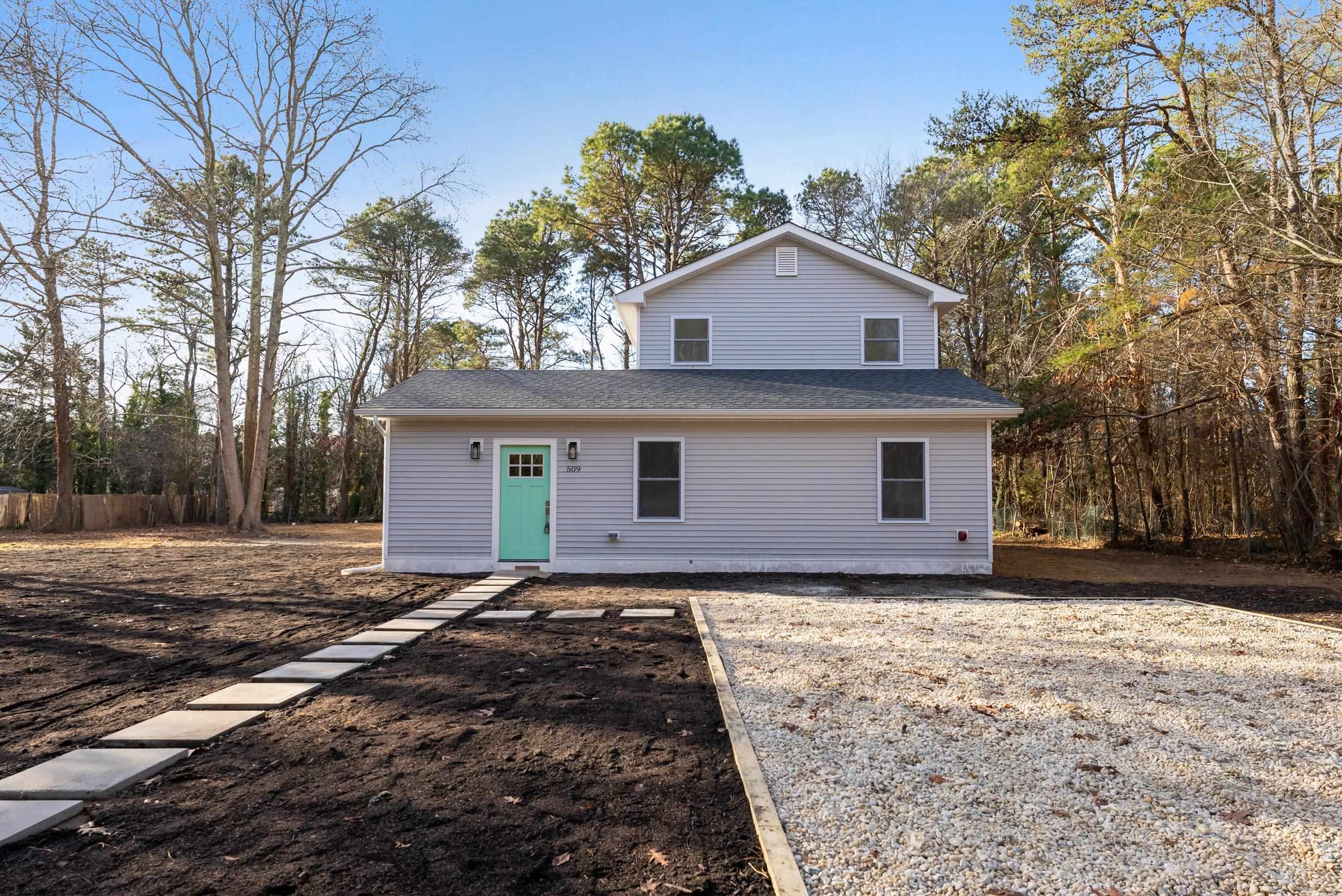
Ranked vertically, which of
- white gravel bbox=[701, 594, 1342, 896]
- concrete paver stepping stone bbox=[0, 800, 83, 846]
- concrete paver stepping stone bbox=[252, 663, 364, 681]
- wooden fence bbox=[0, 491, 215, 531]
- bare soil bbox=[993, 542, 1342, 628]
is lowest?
bare soil bbox=[993, 542, 1342, 628]

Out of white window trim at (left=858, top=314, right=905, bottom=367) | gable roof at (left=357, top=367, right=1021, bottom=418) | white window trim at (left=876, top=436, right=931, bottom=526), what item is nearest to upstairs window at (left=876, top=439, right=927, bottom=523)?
white window trim at (left=876, top=436, right=931, bottom=526)

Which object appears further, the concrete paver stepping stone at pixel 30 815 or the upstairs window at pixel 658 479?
the upstairs window at pixel 658 479

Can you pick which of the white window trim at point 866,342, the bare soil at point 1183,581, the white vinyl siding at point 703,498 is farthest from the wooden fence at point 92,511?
the bare soil at point 1183,581

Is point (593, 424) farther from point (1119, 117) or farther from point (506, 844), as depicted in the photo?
point (1119, 117)

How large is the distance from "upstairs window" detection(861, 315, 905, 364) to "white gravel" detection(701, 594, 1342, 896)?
6.74m

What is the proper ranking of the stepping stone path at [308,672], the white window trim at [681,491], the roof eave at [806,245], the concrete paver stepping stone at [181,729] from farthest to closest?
the roof eave at [806,245]
the white window trim at [681,491]
the stepping stone path at [308,672]
the concrete paver stepping stone at [181,729]

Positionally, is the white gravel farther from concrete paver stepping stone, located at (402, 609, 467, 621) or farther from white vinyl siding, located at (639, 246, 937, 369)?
white vinyl siding, located at (639, 246, 937, 369)

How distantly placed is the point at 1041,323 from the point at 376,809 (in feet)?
55.5

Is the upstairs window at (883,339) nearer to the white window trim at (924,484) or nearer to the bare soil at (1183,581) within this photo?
the white window trim at (924,484)

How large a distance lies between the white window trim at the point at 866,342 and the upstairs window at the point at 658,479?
3.91 metres

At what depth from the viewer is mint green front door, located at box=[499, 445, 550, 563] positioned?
10961 millimetres

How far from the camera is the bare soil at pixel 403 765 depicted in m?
2.40

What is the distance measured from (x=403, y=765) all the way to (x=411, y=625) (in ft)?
11.9

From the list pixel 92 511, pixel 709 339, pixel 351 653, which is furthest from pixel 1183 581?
pixel 92 511
